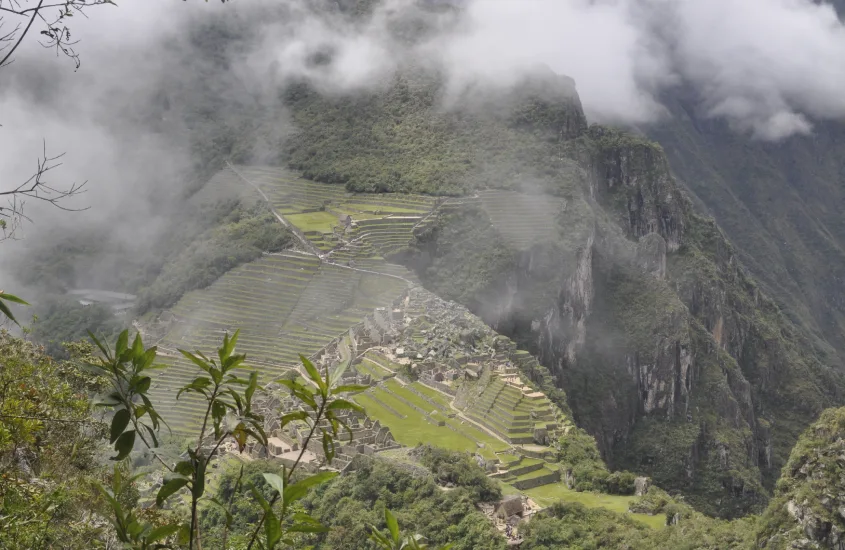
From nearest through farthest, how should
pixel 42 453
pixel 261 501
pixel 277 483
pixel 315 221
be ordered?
pixel 261 501, pixel 277 483, pixel 42 453, pixel 315 221

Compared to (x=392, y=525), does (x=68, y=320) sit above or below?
below

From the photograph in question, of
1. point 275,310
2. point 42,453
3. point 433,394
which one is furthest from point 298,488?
point 275,310

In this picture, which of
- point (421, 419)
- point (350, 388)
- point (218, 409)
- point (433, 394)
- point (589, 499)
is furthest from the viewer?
point (433, 394)

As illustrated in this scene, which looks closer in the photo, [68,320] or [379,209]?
[68,320]

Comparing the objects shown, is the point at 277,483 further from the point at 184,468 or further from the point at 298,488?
the point at 184,468

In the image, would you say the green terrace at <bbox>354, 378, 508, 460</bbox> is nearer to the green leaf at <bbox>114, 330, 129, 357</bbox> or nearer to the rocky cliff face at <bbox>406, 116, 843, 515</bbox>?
the rocky cliff face at <bbox>406, 116, 843, 515</bbox>

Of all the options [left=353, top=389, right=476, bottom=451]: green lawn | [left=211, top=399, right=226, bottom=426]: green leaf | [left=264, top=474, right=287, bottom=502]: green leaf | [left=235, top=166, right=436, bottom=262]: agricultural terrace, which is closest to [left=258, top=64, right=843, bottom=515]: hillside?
[left=235, top=166, right=436, bottom=262]: agricultural terrace

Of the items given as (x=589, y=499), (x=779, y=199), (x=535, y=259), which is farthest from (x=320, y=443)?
(x=779, y=199)

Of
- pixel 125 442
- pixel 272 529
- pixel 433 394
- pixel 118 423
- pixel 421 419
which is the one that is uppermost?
pixel 118 423

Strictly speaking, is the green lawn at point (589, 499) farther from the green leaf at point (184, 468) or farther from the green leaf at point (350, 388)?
the green leaf at point (184, 468)
